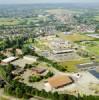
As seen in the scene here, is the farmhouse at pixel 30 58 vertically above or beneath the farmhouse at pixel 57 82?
beneath

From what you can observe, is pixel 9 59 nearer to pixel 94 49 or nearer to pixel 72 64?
pixel 72 64

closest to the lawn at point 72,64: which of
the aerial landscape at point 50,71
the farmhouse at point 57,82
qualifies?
the aerial landscape at point 50,71

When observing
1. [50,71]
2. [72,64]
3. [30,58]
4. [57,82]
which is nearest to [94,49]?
[72,64]

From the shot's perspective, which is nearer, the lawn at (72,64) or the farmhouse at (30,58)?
the lawn at (72,64)

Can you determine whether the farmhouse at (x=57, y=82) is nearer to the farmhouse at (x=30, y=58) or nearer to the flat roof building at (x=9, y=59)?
the farmhouse at (x=30, y=58)

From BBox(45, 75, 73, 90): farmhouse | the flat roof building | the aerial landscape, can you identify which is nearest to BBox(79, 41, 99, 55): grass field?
the aerial landscape

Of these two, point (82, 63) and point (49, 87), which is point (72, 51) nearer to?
point (82, 63)

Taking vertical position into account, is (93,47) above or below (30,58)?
below

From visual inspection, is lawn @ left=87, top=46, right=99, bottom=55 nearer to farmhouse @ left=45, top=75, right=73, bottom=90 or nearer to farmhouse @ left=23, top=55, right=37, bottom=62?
farmhouse @ left=23, top=55, right=37, bottom=62

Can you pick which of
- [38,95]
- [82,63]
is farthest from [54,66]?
[38,95]
